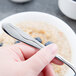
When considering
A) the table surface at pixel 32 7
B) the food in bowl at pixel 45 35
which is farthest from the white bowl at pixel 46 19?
the table surface at pixel 32 7

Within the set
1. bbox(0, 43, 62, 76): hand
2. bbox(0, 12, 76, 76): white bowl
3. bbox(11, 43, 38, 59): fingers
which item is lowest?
bbox(0, 12, 76, 76): white bowl

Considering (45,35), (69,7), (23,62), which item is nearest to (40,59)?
(23,62)

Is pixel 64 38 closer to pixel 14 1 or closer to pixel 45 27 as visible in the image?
pixel 45 27

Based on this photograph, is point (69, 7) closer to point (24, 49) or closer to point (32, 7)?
point (32, 7)

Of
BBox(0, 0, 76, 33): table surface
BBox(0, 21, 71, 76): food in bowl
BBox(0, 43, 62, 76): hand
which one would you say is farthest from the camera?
BBox(0, 0, 76, 33): table surface

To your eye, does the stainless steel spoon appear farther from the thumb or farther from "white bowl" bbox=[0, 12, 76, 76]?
"white bowl" bbox=[0, 12, 76, 76]

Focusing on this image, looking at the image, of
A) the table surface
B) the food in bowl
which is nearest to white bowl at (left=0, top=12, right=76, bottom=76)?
the food in bowl
